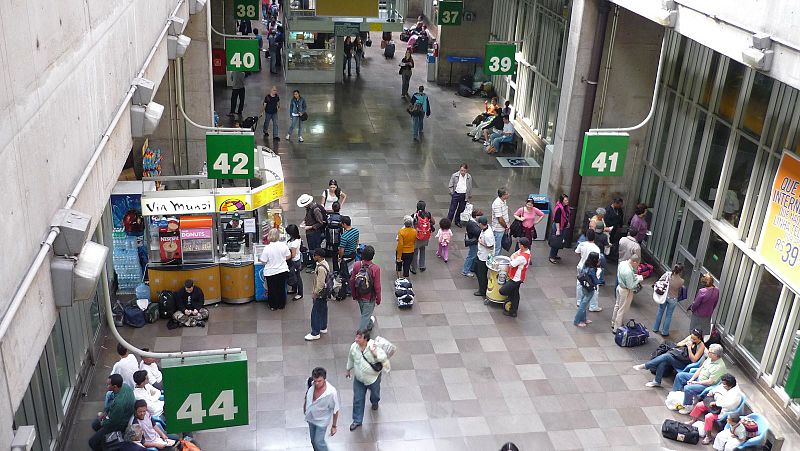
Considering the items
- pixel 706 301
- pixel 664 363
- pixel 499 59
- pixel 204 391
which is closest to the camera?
pixel 204 391

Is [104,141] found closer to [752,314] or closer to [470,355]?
[470,355]

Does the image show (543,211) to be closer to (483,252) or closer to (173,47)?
(483,252)

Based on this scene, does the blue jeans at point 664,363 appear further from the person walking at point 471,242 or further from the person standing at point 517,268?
the person walking at point 471,242

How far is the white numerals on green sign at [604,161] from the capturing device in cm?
1423

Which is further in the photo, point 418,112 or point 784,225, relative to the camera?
point 418,112

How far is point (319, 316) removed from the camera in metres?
13.0

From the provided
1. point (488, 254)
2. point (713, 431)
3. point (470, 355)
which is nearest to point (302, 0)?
point (488, 254)

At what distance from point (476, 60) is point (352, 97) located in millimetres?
5238

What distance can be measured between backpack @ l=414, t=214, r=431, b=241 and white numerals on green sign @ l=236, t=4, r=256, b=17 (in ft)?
43.2

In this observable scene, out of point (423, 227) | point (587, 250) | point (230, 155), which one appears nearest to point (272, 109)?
point (423, 227)

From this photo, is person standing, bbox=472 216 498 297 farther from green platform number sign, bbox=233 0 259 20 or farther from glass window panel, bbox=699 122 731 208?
green platform number sign, bbox=233 0 259 20

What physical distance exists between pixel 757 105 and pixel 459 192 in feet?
21.8

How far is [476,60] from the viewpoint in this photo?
30234mm

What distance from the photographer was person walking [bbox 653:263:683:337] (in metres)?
13.1
